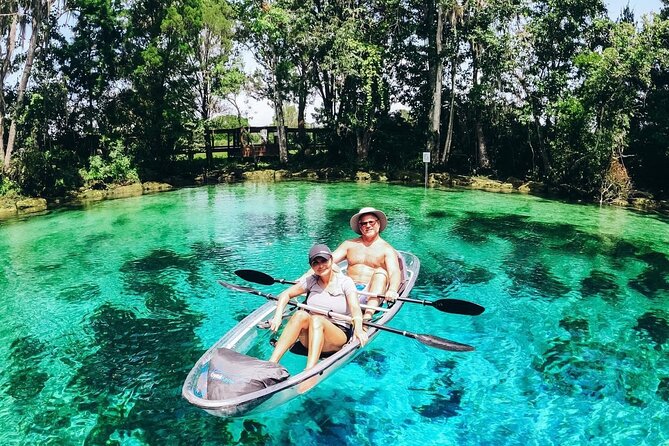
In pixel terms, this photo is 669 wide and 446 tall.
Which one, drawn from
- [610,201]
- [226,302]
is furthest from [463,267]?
[610,201]

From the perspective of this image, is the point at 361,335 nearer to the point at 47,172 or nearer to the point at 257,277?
the point at 257,277

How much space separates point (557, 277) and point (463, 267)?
1.99 m

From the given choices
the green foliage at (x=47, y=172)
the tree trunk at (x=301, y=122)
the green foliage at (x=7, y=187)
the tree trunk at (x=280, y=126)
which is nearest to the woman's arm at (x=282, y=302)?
the green foliage at (x=7, y=187)

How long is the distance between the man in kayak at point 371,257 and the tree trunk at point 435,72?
20.9 metres

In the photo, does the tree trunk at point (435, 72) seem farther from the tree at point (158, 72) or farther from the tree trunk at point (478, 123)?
the tree at point (158, 72)

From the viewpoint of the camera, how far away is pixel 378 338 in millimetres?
7371

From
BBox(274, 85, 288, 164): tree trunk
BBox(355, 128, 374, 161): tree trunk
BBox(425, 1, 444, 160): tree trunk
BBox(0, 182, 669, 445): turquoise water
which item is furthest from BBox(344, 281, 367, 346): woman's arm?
BBox(274, 85, 288, 164): tree trunk

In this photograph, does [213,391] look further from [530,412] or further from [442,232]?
[442,232]

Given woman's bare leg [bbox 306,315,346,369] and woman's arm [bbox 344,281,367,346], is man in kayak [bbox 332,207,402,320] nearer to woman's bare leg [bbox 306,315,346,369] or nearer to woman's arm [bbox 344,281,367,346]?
woman's arm [bbox 344,281,367,346]

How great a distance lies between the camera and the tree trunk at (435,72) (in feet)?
83.7

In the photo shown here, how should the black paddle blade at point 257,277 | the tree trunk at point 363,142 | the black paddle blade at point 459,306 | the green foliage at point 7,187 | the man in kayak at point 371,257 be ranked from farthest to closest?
the tree trunk at point 363,142 → the green foliage at point 7,187 → the black paddle blade at point 257,277 → the man in kayak at point 371,257 → the black paddle blade at point 459,306

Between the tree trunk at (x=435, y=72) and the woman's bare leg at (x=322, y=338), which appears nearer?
the woman's bare leg at (x=322, y=338)

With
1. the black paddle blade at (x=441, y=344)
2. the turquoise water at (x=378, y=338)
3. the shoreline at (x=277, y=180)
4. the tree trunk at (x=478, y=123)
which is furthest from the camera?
the tree trunk at (x=478, y=123)

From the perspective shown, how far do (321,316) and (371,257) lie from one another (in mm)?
1889
